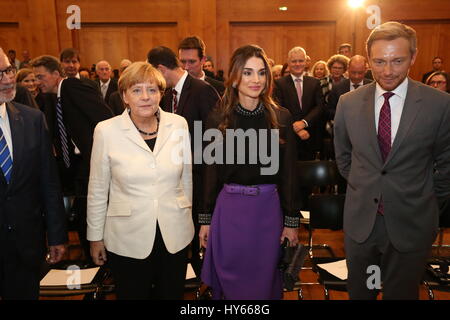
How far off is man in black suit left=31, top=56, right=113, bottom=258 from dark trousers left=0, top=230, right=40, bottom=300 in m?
1.35

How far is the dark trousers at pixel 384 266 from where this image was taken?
1.94 m

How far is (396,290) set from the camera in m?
1.97

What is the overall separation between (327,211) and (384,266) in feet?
2.72

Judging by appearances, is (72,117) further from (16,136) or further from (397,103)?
(397,103)

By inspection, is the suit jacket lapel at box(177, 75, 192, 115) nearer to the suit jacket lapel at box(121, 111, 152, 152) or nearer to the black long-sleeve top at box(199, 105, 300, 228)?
the black long-sleeve top at box(199, 105, 300, 228)

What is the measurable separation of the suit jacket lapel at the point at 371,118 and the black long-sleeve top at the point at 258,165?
0.42m

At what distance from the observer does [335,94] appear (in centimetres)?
472

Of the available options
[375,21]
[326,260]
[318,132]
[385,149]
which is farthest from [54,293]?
[375,21]

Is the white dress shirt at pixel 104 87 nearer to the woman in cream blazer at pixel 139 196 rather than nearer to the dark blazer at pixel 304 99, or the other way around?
the dark blazer at pixel 304 99

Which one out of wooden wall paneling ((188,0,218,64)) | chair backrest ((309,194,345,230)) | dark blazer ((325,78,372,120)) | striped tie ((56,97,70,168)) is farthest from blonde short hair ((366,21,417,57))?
wooden wall paneling ((188,0,218,64))

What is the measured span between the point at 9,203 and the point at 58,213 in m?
0.25

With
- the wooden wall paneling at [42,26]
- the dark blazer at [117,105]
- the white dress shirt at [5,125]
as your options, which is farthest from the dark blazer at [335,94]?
the wooden wall paneling at [42,26]

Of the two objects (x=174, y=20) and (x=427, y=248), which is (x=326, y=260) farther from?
(x=174, y=20)
